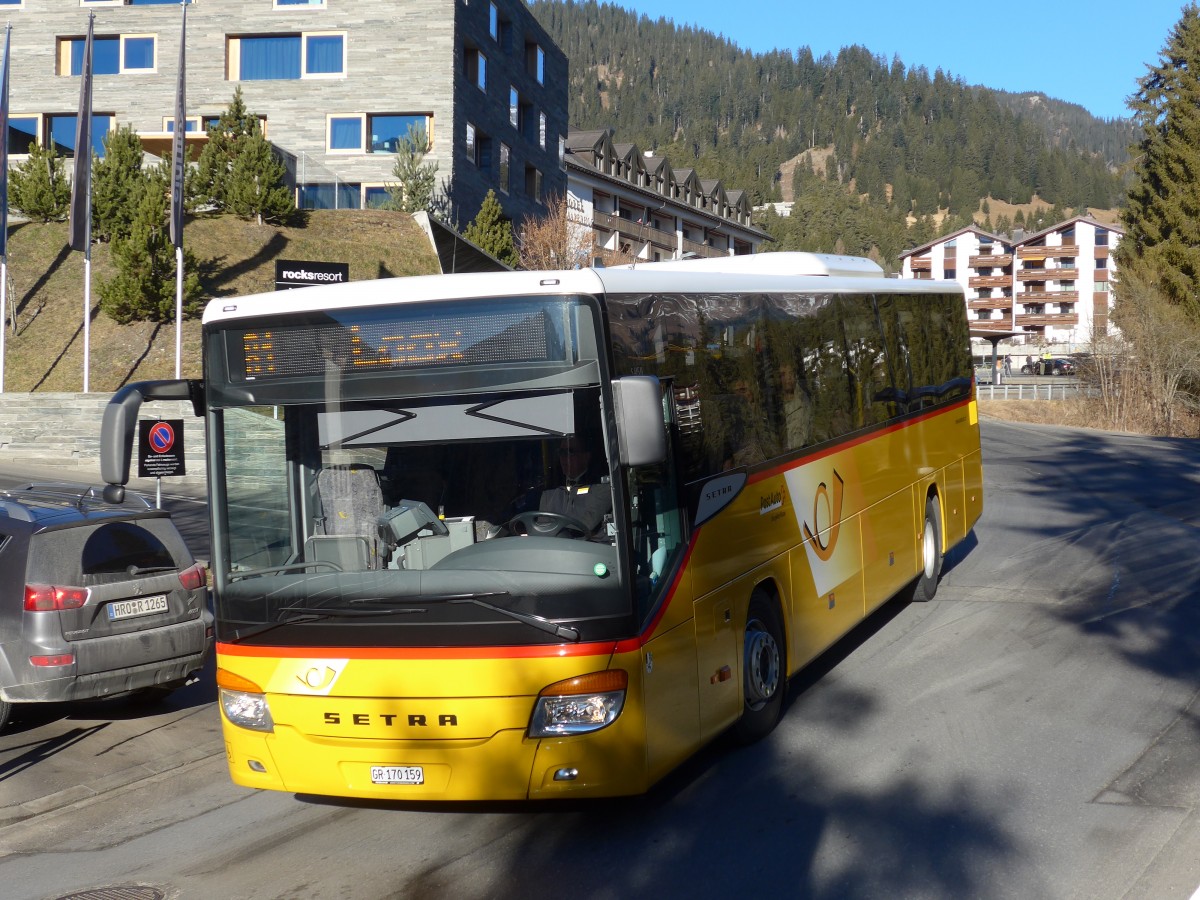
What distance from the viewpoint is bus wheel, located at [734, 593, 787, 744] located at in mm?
7375

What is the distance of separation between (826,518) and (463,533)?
3702mm

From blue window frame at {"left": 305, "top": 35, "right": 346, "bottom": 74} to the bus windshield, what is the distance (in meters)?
46.3

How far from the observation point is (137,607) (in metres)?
8.64

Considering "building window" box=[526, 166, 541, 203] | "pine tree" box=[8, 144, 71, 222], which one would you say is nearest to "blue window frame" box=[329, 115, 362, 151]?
"building window" box=[526, 166, 541, 203]

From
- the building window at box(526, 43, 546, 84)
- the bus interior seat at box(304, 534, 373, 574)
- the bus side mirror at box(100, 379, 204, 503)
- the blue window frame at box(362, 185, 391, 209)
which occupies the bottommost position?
the bus interior seat at box(304, 534, 373, 574)

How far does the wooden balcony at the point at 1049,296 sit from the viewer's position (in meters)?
127

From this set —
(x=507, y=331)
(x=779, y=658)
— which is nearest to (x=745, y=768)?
(x=779, y=658)

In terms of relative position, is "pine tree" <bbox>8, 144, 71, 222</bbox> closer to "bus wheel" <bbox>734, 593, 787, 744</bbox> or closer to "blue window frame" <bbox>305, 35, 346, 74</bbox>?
"blue window frame" <bbox>305, 35, 346, 74</bbox>

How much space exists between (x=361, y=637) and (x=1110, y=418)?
4421 centimetres

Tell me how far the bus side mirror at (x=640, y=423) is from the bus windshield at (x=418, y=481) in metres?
0.31

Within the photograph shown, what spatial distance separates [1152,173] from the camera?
56250 millimetres

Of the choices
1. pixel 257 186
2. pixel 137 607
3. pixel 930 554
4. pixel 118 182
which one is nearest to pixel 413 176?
pixel 257 186

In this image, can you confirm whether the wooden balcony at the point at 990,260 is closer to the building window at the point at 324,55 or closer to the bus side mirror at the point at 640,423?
the building window at the point at 324,55

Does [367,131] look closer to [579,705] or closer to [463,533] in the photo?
[463,533]
